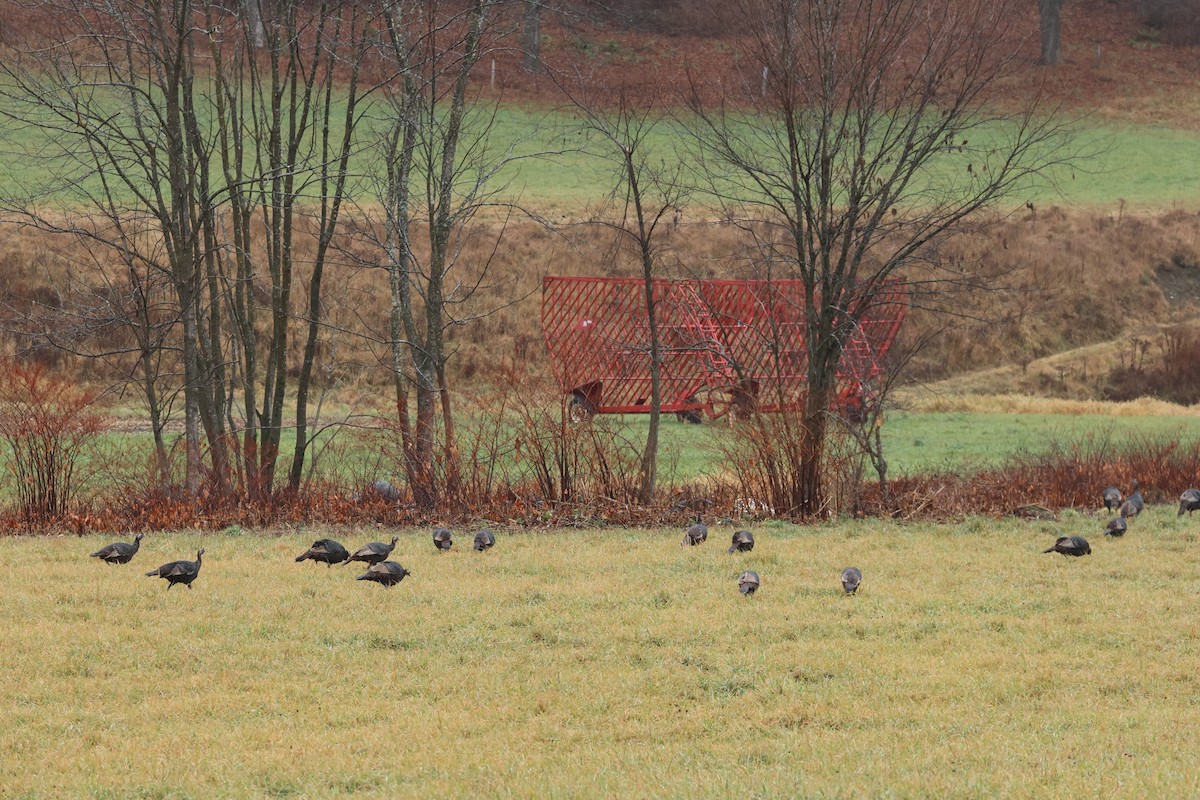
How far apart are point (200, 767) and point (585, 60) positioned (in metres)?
45.7

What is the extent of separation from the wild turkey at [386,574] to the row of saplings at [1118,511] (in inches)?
198

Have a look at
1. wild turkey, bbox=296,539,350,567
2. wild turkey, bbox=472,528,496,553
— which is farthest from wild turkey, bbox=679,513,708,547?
wild turkey, bbox=296,539,350,567

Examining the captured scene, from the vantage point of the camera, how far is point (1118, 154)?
46000 mm

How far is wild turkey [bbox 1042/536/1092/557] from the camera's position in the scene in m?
9.59

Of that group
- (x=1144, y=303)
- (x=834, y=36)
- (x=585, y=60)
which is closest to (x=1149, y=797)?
(x=834, y=36)

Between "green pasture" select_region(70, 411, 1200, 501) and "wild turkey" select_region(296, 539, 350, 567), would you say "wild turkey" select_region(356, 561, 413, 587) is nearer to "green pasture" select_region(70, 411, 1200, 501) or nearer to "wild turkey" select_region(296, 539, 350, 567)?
"wild turkey" select_region(296, 539, 350, 567)

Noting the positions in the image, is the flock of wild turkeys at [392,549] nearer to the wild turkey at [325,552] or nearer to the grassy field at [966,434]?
the wild turkey at [325,552]

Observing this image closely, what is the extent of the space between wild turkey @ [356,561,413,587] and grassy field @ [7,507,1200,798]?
99 mm

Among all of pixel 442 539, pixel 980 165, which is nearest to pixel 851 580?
pixel 442 539

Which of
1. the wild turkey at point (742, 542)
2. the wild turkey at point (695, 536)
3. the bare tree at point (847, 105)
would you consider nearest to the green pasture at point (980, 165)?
the bare tree at point (847, 105)

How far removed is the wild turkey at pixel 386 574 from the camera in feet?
27.4

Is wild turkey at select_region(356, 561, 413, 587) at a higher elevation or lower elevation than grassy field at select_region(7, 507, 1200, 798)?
higher

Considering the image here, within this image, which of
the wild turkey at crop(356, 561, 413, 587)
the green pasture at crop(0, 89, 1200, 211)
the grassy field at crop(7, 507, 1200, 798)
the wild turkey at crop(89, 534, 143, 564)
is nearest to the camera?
the grassy field at crop(7, 507, 1200, 798)

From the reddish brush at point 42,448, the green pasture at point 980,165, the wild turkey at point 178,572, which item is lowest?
the wild turkey at point 178,572
